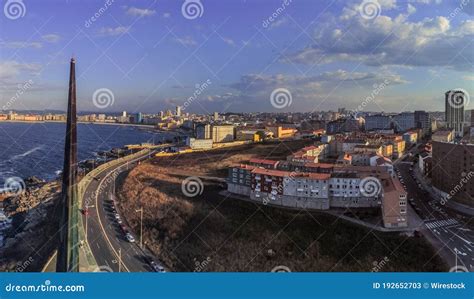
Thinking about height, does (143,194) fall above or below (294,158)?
below

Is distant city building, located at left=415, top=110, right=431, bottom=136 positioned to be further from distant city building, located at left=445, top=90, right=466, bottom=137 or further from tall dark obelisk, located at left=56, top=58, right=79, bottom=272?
tall dark obelisk, located at left=56, top=58, right=79, bottom=272

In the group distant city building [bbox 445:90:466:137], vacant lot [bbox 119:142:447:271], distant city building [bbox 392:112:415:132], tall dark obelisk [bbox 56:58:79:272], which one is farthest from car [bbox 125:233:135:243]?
distant city building [bbox 392:112:415:132]

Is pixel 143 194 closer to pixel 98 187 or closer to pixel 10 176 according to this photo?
pixel 98 187

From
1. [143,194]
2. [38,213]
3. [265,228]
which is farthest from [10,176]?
[265,228]

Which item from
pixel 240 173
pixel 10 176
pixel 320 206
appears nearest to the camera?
pixel 320 206

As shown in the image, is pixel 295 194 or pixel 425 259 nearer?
pixel 425 259
